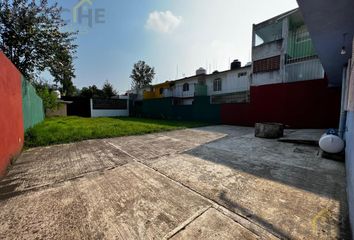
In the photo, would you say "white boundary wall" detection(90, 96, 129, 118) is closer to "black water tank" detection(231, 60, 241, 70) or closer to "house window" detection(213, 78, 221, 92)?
"house window" detection(213, 78, 221, 92)

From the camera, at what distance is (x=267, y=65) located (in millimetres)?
12039

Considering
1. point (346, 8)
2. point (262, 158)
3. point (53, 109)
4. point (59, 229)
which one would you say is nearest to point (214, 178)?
point (262, 158)

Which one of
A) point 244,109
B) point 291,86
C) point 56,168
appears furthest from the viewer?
point 244,109

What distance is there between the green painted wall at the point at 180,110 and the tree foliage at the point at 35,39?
8.62 meters

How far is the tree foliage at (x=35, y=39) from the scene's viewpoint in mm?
8969

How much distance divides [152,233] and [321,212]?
6.38 feet

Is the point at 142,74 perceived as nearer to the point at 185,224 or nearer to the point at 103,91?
the point at 103,91

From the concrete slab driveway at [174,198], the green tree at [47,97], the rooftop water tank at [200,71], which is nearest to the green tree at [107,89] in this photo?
the green tree at [47,97]

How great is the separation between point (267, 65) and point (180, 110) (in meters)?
7.71

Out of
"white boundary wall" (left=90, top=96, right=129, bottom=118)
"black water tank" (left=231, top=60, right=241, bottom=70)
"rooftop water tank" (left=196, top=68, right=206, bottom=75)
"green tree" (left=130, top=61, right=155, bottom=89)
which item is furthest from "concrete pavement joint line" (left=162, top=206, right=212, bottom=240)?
"green tree" (left=130, top=61, right=155, bottom=89)

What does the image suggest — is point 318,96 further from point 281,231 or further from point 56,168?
point 56,168

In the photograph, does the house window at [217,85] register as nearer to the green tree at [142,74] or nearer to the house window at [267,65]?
the house window at [267,65]

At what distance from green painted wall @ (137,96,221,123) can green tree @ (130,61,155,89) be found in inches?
619

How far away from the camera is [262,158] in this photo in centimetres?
414
